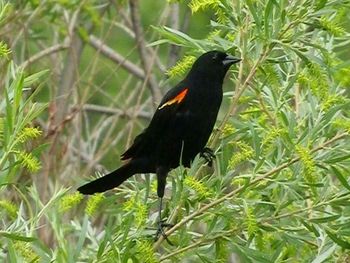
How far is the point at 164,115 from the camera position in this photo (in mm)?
4172

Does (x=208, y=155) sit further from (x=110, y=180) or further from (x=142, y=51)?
(x=142, y=51)

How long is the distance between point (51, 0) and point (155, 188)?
8.55ft

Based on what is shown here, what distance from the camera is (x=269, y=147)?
3762 mm

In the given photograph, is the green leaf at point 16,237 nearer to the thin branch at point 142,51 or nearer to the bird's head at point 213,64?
the bird's head at point 213,64

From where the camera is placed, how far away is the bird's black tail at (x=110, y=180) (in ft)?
13.3

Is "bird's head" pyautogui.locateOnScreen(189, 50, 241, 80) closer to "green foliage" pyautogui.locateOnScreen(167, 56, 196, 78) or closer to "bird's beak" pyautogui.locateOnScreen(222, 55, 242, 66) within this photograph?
"bird's beak" pyautogui.locateOnScreen(222, 55, 242, 66)

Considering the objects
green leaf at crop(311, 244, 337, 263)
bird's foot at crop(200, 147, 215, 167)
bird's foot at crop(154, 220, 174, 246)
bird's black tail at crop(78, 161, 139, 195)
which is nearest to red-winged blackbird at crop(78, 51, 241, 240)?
bird's black tail at crop(78, 161, 139, 195)

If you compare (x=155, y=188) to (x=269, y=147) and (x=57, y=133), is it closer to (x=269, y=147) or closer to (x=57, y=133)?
(x=269, y=147)

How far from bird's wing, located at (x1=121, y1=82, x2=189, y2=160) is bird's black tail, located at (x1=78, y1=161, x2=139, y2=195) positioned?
0.05m

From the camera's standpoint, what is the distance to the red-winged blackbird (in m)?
4.04

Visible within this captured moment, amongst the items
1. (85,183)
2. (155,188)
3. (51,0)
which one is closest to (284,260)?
(155,188)

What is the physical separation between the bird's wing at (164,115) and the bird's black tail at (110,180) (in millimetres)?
50

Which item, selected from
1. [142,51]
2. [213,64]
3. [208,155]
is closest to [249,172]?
[208,155]

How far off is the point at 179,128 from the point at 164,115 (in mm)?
79
